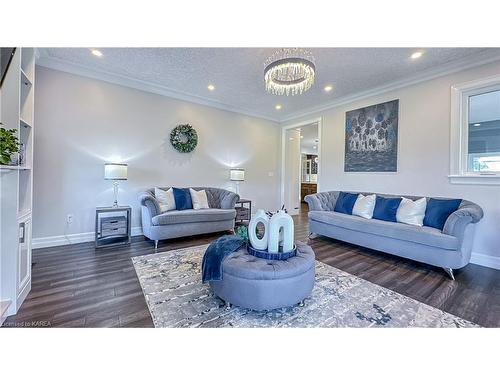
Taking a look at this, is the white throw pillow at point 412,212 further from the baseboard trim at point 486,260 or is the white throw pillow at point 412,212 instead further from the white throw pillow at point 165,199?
the white throw pillow at point 165,199

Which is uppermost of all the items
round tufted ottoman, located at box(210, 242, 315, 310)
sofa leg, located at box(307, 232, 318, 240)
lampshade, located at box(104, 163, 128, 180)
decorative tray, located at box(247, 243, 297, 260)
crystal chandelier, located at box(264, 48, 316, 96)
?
crystal chandelier, located at box(264, 48, 316, 96)

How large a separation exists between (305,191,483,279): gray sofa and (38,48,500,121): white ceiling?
1997 mm

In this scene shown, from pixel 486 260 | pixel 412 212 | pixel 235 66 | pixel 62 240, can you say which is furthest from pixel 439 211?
pixel 62 240

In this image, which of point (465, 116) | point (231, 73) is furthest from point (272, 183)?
point (465, 116)

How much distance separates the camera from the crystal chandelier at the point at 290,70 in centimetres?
242

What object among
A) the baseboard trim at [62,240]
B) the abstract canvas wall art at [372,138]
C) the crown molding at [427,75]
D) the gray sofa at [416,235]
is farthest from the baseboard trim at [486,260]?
the baseboard trim at [62,240]

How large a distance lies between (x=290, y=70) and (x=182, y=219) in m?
2.70

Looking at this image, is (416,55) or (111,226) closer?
(416,55)

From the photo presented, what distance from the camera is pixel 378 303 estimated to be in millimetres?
1835

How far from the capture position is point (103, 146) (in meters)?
3.60

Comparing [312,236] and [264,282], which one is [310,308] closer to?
[264,282]

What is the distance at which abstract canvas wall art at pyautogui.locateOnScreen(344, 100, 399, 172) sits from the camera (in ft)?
12.3

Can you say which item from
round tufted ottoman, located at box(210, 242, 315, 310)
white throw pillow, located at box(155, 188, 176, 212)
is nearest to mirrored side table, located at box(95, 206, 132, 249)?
white throw pillow, located at box(155, 188, 176, 212)

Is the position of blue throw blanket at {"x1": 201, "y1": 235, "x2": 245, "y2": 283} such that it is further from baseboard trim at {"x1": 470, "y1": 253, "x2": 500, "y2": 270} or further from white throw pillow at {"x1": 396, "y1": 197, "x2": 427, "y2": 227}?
baseboard trim at {"x1": 470, "y1": 253, "x2": 500, "y2": 270}
